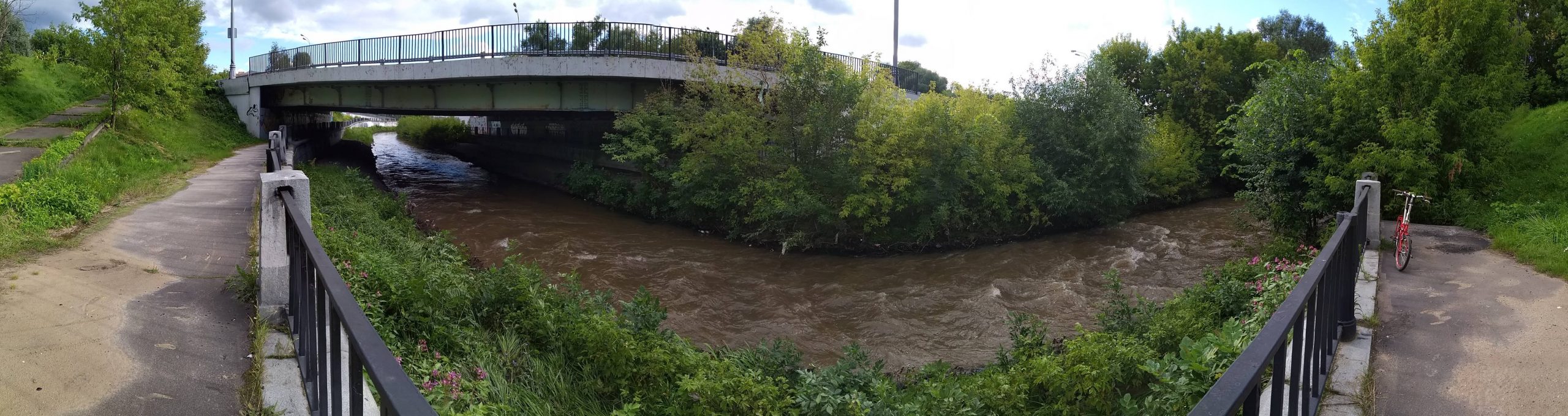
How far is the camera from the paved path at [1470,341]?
501 cm

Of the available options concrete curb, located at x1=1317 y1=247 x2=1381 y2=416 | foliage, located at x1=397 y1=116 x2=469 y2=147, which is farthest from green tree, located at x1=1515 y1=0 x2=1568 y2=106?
foliage, located at x1=397 y1=116 x2=469 y2=147

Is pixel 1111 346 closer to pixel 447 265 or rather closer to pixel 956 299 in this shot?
pixel 956 299

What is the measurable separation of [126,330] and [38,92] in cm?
2911

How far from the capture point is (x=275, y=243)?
5.86m

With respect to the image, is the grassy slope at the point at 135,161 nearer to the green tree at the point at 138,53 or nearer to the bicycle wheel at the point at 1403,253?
the green tree at the point at 138,53

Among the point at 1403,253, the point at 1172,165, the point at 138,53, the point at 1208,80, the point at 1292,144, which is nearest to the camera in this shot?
the point at 1403,253

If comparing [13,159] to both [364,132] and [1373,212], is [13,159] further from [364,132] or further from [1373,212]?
[364,132]

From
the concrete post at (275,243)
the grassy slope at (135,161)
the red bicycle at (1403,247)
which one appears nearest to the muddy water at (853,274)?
the red bicycle at (1403,247)

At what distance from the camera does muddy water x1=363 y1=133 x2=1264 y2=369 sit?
11430mm

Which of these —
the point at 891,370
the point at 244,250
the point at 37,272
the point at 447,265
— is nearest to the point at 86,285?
the point at 37,272

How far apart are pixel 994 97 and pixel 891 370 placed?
12389 mm

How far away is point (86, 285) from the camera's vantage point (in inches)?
261

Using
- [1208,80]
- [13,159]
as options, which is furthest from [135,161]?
[1208,80]

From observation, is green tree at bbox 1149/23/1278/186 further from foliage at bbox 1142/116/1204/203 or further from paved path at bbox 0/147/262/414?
paved path at bbox 0/147/262/414
